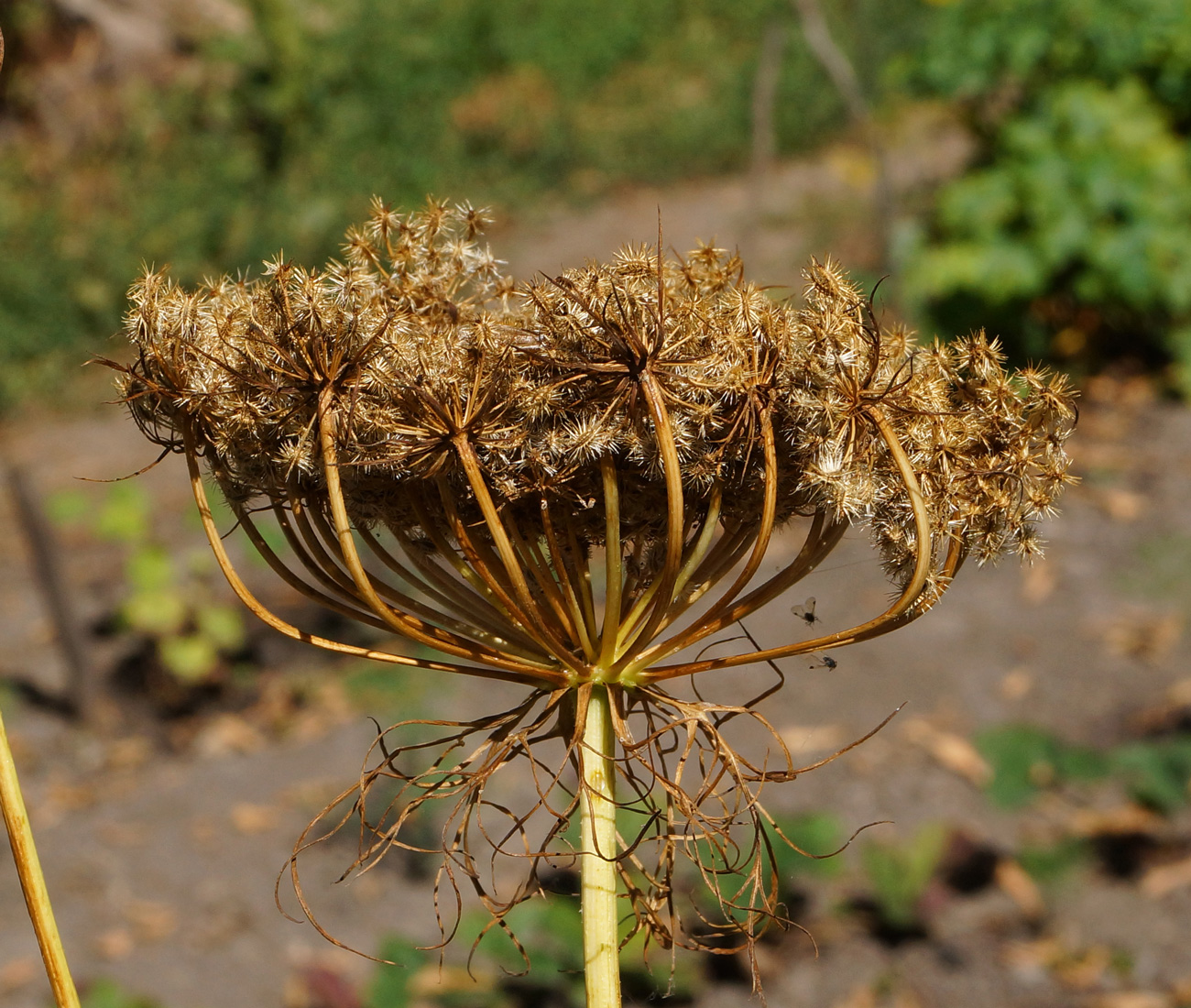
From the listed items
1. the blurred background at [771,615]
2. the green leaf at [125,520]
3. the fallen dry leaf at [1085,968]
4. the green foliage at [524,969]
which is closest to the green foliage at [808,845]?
the blurred background at [771,615]

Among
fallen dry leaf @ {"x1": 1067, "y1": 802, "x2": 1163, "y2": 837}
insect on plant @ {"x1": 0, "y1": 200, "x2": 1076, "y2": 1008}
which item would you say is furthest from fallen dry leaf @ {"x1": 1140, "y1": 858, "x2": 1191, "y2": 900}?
insect on plant @ {"x1": 0, "y1": 200, "x2": 1076, "y2": 1008}

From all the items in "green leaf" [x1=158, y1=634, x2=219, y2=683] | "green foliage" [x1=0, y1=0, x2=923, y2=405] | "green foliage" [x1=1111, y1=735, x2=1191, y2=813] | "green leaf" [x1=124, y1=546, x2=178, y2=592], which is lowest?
"green foliage" [x1=1111, y1=735, x2=1191, y2=813]

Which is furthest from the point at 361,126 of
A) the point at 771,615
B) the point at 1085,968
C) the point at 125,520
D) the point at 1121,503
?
the point at 1085,968

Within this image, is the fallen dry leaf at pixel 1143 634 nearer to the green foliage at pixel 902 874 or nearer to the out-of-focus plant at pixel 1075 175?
the green foliage at pixel 902 874

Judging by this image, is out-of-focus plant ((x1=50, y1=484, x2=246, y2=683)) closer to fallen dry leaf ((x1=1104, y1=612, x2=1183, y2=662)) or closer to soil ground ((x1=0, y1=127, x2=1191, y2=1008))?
soil ground ((x1=0, y1=127, x2=1191, y2=1008))

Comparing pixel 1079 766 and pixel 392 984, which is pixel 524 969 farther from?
pixel 1079 766
